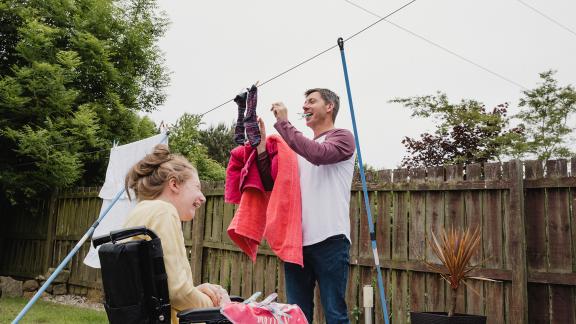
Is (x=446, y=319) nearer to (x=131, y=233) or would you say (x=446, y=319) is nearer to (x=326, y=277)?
(x=326, y=277)

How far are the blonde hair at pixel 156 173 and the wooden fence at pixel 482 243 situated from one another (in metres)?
2.22

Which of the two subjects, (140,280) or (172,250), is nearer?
(140,280)

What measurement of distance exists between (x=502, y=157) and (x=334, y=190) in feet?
27.7

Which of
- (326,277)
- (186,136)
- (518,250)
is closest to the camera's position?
(326,277)

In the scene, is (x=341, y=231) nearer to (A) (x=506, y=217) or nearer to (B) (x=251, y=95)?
(B) (x=251, y=95)

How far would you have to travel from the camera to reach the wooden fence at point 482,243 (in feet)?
9.70

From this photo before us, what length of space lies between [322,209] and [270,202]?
0.79ft

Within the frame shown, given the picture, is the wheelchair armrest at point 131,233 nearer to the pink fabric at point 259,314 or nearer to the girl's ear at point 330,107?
the pink fabric at point 259,314

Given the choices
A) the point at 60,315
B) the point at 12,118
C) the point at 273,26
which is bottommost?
the point at 60,315

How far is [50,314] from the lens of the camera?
4.95m

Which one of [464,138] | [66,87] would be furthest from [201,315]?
[464,138]

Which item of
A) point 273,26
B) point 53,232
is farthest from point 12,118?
point 273,26

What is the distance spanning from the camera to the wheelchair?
129cm

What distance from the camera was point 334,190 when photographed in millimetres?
2229
